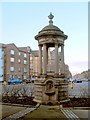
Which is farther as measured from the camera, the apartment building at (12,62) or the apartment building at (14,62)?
the apartment building at (14,62)

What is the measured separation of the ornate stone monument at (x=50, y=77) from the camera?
14.6m

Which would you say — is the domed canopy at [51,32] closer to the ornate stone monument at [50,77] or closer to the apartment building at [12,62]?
the ornate stone monument at [50,77]

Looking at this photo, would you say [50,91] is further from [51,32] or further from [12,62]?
[12,62]

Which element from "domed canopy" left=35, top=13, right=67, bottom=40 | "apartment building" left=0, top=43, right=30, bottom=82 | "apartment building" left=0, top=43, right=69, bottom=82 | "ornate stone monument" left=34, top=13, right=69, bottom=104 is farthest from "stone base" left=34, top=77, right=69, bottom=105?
"apartment building" left=0, top=43, right=30, bottom=82

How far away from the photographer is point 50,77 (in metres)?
15.0

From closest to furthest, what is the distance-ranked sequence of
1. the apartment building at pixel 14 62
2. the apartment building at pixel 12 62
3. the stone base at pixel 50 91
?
the stone base at pixel 50 91 → the apartment building at pixel 12 62 → the apartment building at pixel 14 62

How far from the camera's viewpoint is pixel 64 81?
15.7 metres

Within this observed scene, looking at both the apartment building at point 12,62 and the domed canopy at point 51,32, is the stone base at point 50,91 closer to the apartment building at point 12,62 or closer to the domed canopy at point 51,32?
the domed canopy at point 51,32

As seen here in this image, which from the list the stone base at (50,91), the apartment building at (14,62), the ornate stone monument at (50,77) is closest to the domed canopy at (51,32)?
the ornate stone monument at (50,77)

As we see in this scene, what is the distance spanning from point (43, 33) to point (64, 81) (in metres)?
3.80

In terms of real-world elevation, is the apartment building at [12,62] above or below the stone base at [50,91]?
above

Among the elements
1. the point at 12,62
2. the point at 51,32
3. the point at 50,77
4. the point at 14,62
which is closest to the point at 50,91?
the point at 50,77

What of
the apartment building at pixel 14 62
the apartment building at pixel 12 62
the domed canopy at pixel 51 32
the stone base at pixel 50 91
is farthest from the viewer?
the apartment building at pixel 14 62

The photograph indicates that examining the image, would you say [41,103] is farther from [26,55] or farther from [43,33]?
[26,55]
